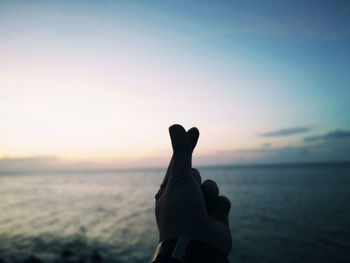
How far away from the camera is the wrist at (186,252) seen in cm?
186

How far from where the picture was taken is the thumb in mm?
2135

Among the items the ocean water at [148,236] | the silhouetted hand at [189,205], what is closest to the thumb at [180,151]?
the silhouetted hand at [189,205]

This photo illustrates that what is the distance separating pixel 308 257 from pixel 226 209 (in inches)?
495

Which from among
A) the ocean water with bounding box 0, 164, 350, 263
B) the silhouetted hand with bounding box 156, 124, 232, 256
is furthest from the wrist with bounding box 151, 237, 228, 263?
the ocean water with bounding box 0, 164, 350, 263

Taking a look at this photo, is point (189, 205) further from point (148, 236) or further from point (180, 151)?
point (148, 236)

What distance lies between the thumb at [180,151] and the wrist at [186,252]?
1.90 feet

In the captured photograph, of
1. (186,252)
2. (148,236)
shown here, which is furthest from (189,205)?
(148,236)

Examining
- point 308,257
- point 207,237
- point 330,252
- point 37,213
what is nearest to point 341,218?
point 330,252

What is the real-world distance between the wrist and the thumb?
579mm

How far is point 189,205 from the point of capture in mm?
2193

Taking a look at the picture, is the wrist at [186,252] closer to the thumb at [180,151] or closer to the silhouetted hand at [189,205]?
the silhouetted hand at [189,205]

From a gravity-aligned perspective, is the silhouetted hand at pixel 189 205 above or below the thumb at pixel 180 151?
below

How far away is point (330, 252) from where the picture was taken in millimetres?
12188

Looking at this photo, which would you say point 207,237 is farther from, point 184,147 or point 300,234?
point 300,234
